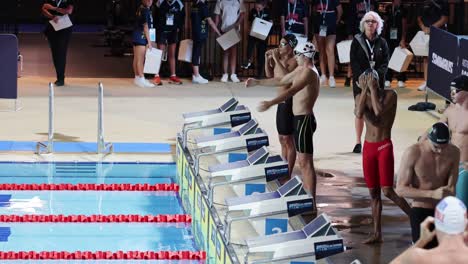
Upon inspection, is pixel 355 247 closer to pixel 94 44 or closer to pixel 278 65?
pixel 278 65

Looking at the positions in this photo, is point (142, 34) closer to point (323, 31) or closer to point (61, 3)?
point (61, 3)

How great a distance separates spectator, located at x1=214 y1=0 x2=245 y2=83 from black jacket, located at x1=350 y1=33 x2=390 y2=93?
6.43 meters

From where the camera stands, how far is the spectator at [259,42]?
64.0ft

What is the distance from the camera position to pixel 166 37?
63.6ft

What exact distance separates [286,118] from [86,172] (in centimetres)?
264

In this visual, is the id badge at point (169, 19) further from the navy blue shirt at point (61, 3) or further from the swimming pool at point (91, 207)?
the swimming pool at point (91, 207)

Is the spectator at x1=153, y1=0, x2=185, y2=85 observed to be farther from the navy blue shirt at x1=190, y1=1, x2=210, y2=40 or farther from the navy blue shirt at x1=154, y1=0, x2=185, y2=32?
the navy blue shirt at x1=190, y1=1, x2=210, y2=40

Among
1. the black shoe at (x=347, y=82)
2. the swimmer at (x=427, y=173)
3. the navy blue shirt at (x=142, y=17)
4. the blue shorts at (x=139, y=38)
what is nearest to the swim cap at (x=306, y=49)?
the swimmer at (x=427, y=173)

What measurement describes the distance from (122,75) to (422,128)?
6.69 meters

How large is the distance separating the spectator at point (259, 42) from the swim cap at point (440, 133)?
11.2m

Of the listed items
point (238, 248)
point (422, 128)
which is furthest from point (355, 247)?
point (422, 128)

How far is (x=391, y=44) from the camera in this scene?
19.4m

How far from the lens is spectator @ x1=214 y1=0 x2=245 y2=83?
19.4 m

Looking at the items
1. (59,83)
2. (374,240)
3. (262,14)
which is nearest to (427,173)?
(374,240)
